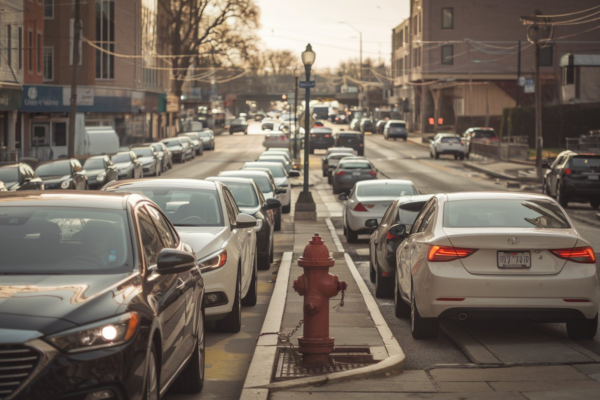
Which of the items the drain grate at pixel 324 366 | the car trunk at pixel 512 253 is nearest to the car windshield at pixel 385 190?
the car trunk at pixel 512 253

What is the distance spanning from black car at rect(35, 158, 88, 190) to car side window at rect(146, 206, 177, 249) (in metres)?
23.7

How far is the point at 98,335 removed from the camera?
518 cm

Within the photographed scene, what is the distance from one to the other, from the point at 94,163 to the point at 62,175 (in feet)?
18.3

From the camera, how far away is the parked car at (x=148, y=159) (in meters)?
48.0

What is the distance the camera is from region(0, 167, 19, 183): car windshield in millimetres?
26397

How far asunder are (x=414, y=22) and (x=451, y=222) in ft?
322

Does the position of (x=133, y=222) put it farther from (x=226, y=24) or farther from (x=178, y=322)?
(x=226, y=24)

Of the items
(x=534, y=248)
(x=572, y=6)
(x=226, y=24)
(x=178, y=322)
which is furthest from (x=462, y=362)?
(x=572, y=6)

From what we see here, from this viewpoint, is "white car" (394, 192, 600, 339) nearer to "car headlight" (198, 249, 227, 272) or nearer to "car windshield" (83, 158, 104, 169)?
"car headlight" (198, 249, 227, 272)

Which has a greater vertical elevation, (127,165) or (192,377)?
(127,165)

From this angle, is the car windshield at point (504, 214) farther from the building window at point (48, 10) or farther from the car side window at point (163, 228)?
the building window at point (48, 10)

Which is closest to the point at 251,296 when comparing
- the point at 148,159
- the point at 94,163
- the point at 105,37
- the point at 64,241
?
the point at 64,241

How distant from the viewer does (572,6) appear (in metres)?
97.6

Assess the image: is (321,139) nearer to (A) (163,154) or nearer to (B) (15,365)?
(A) (163,154)
